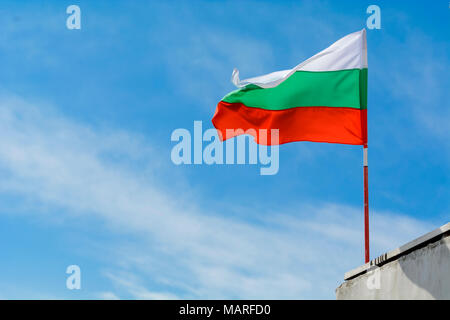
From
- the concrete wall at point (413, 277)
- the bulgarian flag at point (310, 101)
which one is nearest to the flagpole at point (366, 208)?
Answer: the concrete wall at point (413, 277)

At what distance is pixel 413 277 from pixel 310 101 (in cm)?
469

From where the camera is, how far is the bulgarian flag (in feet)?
42.8

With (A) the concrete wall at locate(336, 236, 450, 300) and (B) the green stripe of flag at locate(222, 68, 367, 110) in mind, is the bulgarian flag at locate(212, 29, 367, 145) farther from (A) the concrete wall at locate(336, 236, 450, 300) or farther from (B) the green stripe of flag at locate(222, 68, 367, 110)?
(A) the concrete wall at locate(336, 236, 450, 300)

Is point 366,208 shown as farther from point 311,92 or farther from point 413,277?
point 311,92

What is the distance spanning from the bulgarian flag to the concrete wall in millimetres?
3078

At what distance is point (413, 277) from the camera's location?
10148 mm

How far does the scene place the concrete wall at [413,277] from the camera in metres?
9.50

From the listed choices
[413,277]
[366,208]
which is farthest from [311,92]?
Answer: [413,277]

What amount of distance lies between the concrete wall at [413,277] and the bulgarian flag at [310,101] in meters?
3.08

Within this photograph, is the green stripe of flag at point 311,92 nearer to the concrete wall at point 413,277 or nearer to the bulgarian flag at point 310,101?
the bulgarian flag at point 310,101

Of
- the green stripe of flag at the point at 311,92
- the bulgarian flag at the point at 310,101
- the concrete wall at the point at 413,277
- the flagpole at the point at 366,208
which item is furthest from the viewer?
the green stripe of flag at the point at 311,92

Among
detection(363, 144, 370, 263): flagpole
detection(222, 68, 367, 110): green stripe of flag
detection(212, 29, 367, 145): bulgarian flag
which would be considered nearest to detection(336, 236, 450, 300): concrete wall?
detection(363, 144, 370, 263): flagpole
